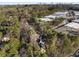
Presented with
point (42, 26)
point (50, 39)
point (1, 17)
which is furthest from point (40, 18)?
point (1, 17)

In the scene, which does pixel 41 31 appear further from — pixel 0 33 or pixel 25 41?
pixel 0 33

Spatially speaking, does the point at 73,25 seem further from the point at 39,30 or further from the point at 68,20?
the point at 39,30

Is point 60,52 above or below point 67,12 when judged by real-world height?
below

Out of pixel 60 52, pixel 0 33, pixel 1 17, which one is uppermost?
pixel 1 17

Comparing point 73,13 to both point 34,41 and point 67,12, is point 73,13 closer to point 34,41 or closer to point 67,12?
point 67,12

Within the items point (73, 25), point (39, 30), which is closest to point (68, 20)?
point (73, 25)
